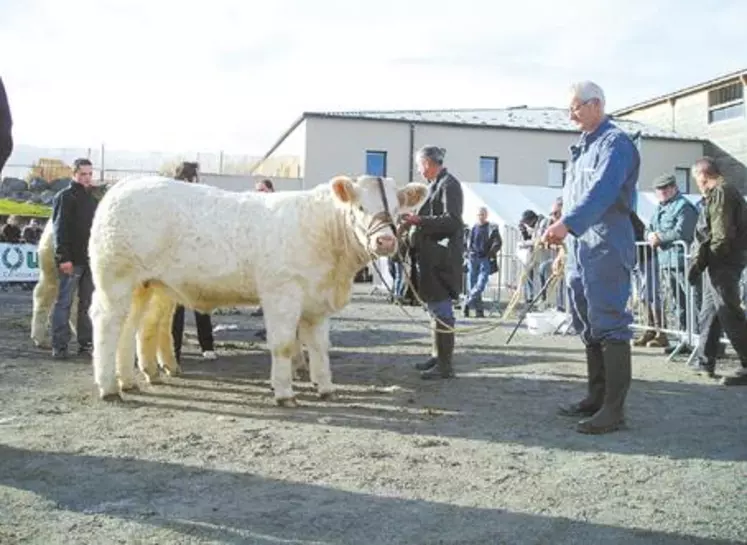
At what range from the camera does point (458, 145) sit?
1523 inches

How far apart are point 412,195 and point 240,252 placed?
5.58 feet

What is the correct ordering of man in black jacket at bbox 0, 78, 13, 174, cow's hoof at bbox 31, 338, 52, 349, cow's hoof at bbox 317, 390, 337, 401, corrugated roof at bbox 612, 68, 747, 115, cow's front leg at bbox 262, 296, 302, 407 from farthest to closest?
corrugated roof at bbox 612, 68, 747, 115 < cow's hoof at bbox 31, 338, 52, 349 < cow's hoof at bbox 317, 390, 337, 401 < cow's front leg at bbox 262, 296, 302, 407 < man in black jacket at bbox 0, 78, 13, 174

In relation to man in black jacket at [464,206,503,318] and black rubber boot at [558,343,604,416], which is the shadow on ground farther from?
man in black jacket at [464,206,503,318]

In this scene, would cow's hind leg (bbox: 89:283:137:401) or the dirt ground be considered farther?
cow's hind leg (bbox: 89:283:137:401)

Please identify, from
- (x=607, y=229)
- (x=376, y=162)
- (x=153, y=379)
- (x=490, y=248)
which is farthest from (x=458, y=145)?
(x=607, y=229)

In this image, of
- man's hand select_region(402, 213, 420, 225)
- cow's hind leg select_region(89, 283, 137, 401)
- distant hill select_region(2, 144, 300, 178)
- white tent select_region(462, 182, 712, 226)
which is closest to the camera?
cow's hind leg select_region(89, 283, 137, 401)

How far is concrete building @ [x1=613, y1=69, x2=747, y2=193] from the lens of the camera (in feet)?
124

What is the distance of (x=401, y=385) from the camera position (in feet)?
24.2

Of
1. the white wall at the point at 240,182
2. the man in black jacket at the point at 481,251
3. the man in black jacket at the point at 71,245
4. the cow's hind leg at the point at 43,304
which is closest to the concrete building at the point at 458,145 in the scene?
the white wall at the point at 240,182

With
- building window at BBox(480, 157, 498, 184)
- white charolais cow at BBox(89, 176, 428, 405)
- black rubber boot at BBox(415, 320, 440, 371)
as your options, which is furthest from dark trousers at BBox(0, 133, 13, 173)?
building window at BBox(480, 157, 498, 184)

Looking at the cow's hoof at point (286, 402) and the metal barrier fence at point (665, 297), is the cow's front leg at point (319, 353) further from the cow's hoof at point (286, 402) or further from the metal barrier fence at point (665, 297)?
the metal barrier fence at point (665, 297)

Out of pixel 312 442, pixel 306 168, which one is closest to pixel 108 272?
pixel 312 442

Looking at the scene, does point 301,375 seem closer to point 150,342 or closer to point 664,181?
point 150,342

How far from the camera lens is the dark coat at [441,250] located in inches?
295
